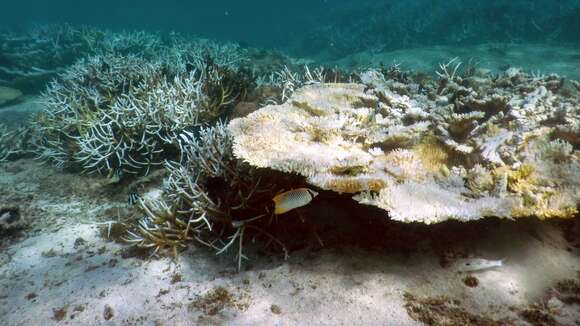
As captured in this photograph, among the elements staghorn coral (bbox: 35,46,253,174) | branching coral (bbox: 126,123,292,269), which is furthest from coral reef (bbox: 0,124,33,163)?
branching coral (bbox: 126,123,292,269)

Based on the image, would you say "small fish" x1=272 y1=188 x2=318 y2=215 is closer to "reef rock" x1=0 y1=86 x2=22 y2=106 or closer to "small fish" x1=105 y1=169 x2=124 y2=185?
"small fish" x1=105 y1=169 x2=124 y2=185

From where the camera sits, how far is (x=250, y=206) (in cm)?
338

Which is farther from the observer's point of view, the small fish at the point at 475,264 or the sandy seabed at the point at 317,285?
the small fish at the point at 475,264

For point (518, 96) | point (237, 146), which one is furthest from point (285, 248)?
point (518, 96)

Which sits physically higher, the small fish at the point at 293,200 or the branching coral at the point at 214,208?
the small fish at the point at 293,200

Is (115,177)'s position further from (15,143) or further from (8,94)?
(8,94)

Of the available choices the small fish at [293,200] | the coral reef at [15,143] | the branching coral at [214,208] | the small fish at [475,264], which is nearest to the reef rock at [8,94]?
the coral reef at [15,143]

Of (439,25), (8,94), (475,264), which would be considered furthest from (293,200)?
(439,25)

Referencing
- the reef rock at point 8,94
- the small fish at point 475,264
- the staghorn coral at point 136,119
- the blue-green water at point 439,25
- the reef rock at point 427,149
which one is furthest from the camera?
the blue-green water at point 439,25

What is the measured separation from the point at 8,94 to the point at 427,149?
12107mm

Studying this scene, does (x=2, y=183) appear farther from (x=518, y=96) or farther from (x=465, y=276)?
(x=518, y=96)

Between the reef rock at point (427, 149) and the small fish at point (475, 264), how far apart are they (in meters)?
0.37

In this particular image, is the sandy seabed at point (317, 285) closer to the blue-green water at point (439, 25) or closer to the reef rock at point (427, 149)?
the reef rock at point (427, 149)

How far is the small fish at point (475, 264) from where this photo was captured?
2.53 metres
